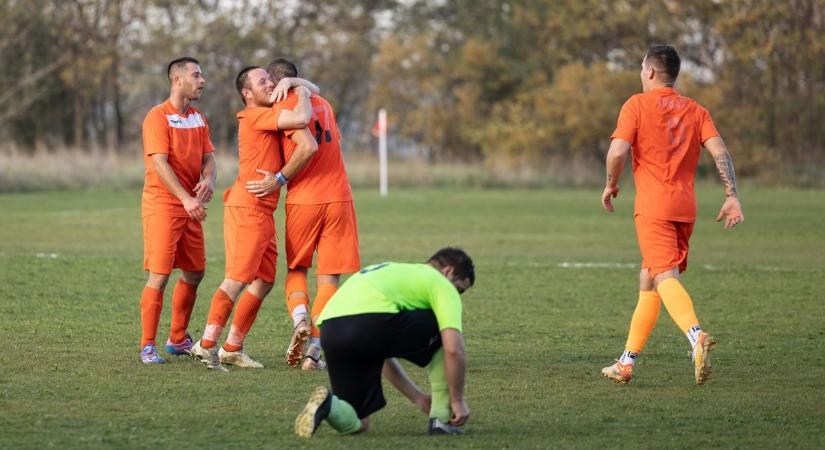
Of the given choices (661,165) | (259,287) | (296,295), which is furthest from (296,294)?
(661,165)

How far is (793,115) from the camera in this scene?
48.8 metres

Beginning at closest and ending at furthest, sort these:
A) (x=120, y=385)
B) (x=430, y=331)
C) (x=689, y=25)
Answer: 1. (x=430, y=331)
2. (x=120, y=385)
3. (x=689, y=25)

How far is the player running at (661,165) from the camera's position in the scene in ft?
25.3

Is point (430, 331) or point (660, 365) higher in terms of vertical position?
point (430, 331)

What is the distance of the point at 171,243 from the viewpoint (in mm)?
8359

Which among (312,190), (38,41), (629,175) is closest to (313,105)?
(312,190)

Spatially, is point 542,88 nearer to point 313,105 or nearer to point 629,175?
point 629,175

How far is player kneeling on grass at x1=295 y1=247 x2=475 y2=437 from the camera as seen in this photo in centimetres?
585

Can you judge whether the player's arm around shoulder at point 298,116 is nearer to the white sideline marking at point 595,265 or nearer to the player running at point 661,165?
the player running at point 661,165

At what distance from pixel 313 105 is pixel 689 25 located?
48.1m

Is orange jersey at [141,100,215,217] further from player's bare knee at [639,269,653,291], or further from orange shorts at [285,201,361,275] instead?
player's bare knee at [639,269,653,291]

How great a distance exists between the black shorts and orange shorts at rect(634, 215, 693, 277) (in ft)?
7.06

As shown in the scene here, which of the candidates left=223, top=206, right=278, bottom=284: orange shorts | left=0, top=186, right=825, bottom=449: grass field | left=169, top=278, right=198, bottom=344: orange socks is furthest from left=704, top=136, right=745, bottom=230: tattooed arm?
left=169, top=278, right=198, bottom=344: orange socks

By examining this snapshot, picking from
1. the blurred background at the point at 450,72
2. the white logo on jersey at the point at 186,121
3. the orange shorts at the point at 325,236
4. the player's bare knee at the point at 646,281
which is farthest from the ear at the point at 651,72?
the blurred background at the point at 450,72
